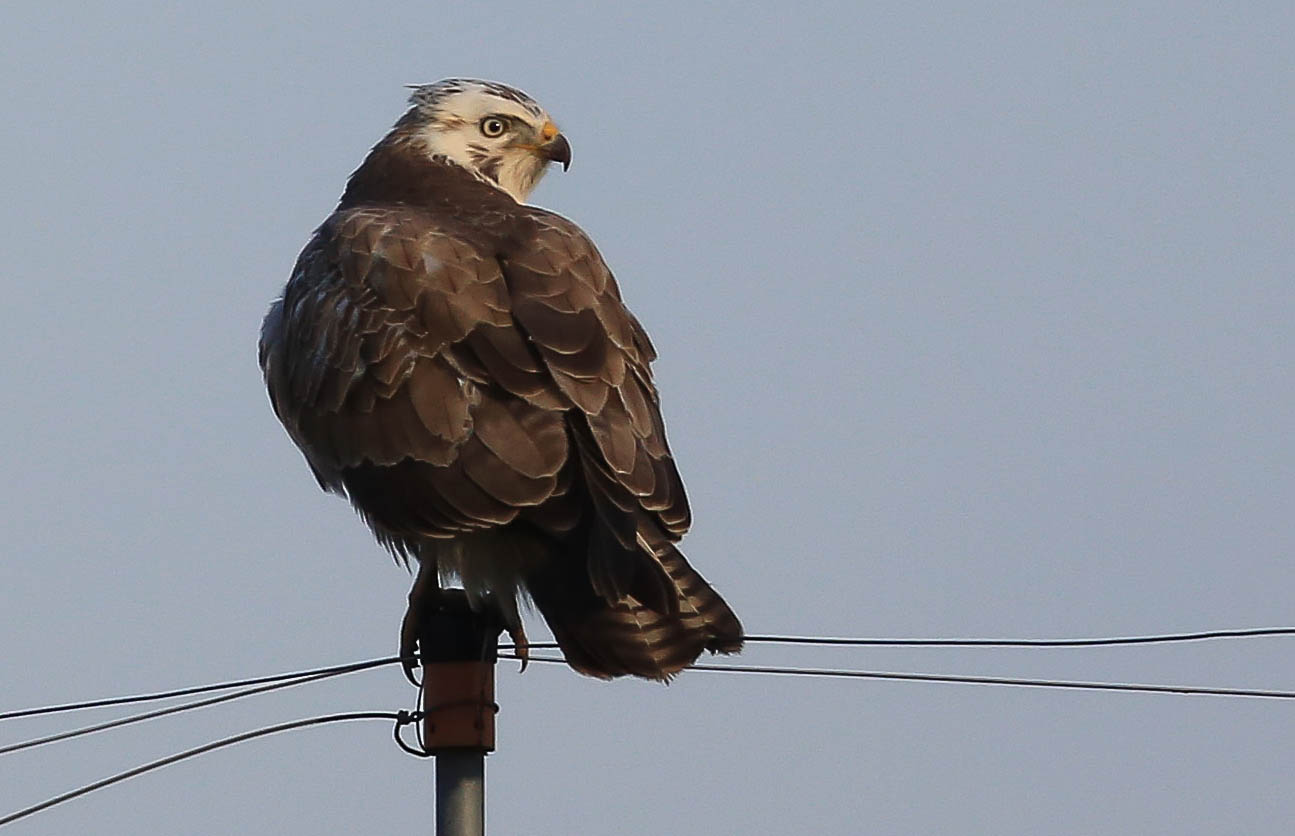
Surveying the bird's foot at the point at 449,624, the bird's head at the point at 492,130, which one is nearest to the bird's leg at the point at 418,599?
the bird's foot at the point at 449,624

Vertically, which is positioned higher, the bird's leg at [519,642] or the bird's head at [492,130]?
the bird's head at [492,130]

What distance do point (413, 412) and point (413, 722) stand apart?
4.32 ft

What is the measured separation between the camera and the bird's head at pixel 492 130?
8.34m

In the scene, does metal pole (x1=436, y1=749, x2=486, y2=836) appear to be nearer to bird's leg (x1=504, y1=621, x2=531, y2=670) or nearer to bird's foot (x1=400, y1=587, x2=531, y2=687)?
bird's foot (x1=400, y1=587, x2=531, y2=687)

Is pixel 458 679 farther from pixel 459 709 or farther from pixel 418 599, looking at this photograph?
pixel 418 599

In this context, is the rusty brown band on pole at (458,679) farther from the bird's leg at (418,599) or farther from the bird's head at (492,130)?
the bird's head at (492,130)

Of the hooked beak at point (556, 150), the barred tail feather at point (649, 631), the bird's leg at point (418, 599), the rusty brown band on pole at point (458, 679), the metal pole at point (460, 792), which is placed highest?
the hooked beak at point (556, 150)

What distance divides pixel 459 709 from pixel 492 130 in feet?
12.1

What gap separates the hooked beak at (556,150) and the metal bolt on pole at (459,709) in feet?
11.0

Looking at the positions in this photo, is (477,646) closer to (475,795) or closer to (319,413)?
(475,795)

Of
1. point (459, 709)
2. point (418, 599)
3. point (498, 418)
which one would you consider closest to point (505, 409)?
point (498, 418)

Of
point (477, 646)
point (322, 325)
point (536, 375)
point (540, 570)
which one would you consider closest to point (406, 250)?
point (322, 325)

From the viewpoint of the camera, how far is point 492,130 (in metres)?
8.39

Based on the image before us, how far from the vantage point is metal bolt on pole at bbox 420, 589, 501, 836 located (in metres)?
4.95
